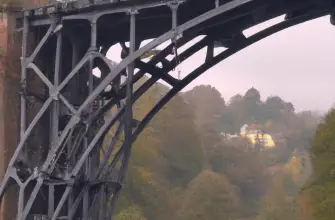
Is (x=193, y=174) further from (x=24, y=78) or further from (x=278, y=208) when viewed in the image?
(x=24, y=78)

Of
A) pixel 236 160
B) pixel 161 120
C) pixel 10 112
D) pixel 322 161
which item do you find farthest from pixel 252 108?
pixel 10 112

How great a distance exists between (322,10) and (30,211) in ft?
27.2

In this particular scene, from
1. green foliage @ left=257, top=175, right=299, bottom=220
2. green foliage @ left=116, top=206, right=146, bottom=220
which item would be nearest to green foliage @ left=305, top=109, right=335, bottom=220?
green foliage @ left=116, top=206, right=146, bottom=220

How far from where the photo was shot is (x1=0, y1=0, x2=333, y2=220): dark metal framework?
13586 mm

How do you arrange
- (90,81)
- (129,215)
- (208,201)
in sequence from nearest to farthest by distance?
(90,81) → (129,215) → (208,201)

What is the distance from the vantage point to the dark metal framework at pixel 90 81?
13586 millimetres

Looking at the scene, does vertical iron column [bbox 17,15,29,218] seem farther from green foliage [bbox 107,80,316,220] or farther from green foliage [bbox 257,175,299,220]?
green foliage [bbox 257,175,299,220]

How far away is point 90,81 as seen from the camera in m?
14.1

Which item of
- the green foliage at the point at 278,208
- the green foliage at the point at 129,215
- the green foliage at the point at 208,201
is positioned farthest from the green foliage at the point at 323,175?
the green foliage at the point at 278,208

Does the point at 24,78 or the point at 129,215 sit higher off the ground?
the point at 24,78

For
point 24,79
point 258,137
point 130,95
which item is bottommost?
point 130,95

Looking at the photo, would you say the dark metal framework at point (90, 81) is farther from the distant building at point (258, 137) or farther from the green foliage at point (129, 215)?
the distant building at point (258, 137)

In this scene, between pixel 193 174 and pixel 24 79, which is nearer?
pixel 24 79

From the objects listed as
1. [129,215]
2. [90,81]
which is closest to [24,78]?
[90,81]
